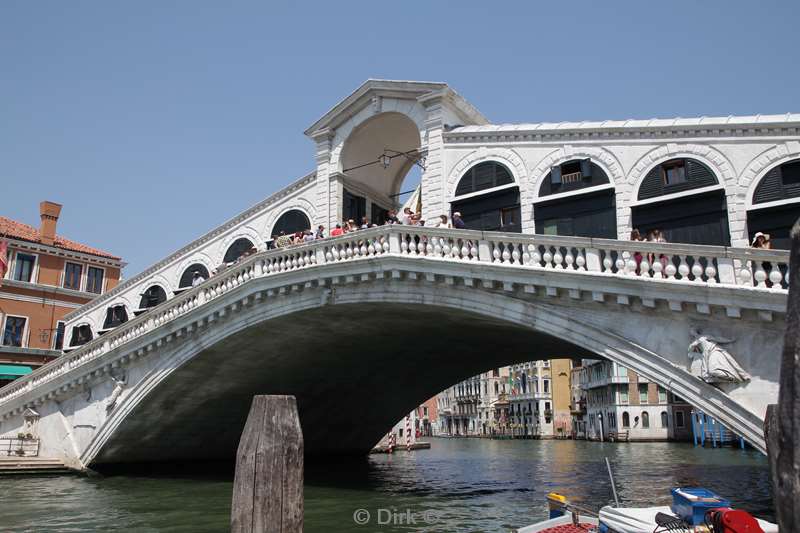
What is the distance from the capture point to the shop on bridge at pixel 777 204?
571 inches

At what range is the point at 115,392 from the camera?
2169cm

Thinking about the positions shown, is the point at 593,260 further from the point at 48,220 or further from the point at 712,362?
the point at 48,220

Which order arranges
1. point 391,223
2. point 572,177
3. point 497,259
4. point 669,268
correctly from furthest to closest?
1. point 572,177
2. point 391,223
3. point 497,259
4. point 669,268

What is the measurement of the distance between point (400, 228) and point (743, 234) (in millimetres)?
7915

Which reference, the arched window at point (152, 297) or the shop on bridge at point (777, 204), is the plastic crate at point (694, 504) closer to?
the shop on bridge at point (777, 204)

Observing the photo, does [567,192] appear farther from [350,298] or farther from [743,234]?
[350,298]

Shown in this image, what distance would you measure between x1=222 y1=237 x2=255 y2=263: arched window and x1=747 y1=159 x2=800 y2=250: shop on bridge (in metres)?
17.0

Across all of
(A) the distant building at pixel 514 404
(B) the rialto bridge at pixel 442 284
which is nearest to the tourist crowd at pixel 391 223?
(B) the rialto bridge at pixel 442 284

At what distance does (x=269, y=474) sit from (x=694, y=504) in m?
5.18

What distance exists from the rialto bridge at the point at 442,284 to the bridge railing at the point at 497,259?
0.05 meters

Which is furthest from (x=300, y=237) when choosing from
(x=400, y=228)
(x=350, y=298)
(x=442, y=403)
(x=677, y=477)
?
(x=442, y=403)

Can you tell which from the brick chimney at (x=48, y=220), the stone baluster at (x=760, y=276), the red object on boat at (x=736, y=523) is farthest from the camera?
the brick chimney at (x=48, y=220)

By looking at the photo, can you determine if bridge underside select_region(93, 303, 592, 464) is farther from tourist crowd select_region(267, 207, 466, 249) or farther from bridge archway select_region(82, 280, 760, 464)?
tourist crowd select_region(267, 207, 466, 249)

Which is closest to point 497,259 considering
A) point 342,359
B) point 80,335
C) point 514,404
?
point 342,359
